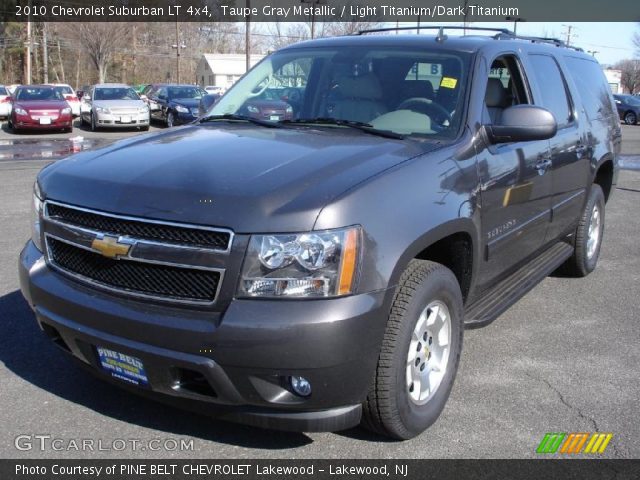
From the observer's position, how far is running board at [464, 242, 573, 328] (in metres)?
3.77

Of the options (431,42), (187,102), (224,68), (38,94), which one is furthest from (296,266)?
(224,68)

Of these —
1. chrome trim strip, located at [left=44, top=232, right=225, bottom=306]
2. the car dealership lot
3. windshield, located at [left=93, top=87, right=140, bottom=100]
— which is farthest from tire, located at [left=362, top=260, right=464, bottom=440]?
windshield, located at [left=93, top=87, right=140, bottom=100]

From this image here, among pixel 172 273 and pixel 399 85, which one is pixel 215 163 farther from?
pixel 399 85

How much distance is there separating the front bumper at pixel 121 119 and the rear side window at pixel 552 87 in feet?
58.4

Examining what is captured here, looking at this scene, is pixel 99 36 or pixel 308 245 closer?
pixel 308 245

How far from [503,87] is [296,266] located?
243cm

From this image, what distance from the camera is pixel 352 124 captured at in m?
3.77

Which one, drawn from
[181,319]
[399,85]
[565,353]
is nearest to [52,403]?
[181,319]

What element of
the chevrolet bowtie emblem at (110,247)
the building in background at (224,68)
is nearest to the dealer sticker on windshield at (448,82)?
the chevrolet bowtie emblem at (110,247)

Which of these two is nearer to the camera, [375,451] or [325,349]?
[325,349]

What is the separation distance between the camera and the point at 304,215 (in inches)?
101

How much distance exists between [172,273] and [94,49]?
2275 inches

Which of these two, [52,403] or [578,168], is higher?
[578,168]

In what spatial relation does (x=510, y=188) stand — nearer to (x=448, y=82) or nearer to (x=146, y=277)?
(x=448, y=82)
